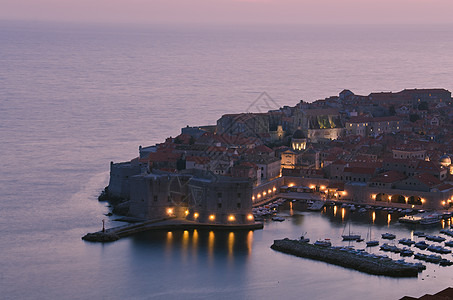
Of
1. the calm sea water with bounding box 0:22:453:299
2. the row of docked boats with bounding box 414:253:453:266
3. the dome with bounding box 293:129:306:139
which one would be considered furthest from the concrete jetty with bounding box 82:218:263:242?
the dome with bounding box 293:129:306:139

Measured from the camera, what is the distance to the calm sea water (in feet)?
63.3

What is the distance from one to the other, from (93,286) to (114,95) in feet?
123

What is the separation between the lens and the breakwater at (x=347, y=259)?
19.5 meters

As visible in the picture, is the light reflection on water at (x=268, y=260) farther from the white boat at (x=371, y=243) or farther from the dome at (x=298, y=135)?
the dome at (x=298, y=135)

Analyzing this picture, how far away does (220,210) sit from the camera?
23.5m

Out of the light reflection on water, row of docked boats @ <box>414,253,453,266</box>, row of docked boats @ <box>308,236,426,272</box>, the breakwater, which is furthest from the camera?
row of docked boats @ <box>414,253,453,266</box>

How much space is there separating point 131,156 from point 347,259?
14.4m

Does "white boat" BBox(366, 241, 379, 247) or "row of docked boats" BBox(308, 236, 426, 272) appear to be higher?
"white boat" BBox(366, 241, 379, 247)

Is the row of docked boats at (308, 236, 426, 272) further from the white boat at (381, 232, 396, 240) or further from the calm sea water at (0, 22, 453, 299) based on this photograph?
the white boat at (381, 232, 396, 240)

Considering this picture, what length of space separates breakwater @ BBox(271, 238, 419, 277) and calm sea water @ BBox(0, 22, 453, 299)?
24 cm

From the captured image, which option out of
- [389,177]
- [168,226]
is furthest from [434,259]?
[389,177]

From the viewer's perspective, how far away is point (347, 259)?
2022 cm

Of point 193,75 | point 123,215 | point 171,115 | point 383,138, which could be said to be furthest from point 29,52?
point 123,215

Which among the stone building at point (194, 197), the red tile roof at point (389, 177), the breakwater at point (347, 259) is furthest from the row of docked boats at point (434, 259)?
the red tile roof at point (389, 177)
